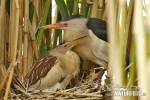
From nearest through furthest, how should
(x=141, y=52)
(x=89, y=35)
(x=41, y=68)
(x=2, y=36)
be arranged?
(x=141, y=52) < (x=2, y=36) < (x=41, y=68) < (x=89, y=35)

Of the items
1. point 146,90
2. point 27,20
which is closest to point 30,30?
point 27,20

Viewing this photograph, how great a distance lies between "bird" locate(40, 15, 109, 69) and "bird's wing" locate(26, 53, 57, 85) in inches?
4.8

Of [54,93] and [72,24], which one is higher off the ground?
[72,24]

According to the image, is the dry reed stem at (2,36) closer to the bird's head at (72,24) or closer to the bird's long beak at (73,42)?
the bird's head at (72,24)

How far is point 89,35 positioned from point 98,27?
6cm

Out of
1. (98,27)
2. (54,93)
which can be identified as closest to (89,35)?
(98,27)

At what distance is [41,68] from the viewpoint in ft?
4.35

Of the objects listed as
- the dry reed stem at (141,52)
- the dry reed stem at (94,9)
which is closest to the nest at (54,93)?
the dry reed stem at (94,9)

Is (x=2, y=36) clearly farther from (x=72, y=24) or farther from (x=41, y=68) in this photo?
(x=72, y=24)

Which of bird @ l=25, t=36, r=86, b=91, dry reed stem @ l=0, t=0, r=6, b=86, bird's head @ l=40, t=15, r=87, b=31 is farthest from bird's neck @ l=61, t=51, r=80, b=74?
dry reed stem @ l=0, t=0, r=6, b=86

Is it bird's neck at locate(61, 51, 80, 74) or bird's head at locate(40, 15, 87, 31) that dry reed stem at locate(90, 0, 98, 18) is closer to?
bird's head at locate(40, 15, 87, 31)

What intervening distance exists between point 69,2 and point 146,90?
923mm

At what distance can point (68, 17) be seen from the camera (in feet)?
4.53

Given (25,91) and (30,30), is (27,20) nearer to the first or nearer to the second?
(30,30)
